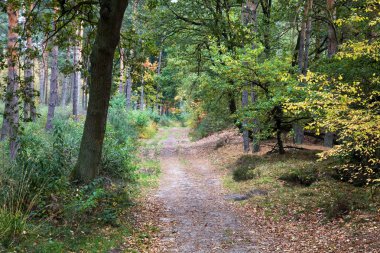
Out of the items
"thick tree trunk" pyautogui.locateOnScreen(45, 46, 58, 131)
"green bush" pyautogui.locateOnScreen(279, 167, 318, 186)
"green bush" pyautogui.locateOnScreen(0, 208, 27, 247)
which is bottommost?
"green bush" pyautogui.locateOnScreen(279, 167, 318, 186)

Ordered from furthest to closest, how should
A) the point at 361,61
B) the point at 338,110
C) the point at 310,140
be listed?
the point at 310,140 → the point at 361,61 → the point at 338,110

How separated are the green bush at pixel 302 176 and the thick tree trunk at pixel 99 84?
6.63 meters

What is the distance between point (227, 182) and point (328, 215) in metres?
5.59

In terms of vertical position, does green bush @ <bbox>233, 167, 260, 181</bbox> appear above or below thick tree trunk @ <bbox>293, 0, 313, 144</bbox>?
below

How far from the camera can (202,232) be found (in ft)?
25.1

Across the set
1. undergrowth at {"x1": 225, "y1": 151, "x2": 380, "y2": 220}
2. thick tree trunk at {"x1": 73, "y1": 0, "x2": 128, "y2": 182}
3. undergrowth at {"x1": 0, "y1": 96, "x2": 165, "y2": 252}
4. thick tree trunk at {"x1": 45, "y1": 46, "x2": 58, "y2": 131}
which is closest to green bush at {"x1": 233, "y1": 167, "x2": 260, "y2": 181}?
undergrowth at {"x1": 225, "y1": 151, "x2": 380, "y2": 220}

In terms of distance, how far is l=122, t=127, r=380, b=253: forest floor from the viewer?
6.64 meters

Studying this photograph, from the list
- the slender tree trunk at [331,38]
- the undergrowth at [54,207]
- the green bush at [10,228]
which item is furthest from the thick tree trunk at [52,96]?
the green bush at [10,228]

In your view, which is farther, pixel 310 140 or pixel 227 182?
pixel 310 140

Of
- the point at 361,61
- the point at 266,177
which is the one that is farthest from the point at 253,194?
the point at 361,61

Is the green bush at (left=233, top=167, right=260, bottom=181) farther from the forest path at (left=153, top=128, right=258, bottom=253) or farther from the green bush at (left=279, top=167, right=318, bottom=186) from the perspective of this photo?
the green bush at (left=279, top=167, right=318, bottom=186)

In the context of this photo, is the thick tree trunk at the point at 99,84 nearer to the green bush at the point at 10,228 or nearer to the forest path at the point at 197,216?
the forest path at the point at 197,216

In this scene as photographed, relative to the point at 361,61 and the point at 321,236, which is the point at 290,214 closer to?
the point at 321,236

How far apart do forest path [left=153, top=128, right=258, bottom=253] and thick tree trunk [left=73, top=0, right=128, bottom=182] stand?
2181 mm
